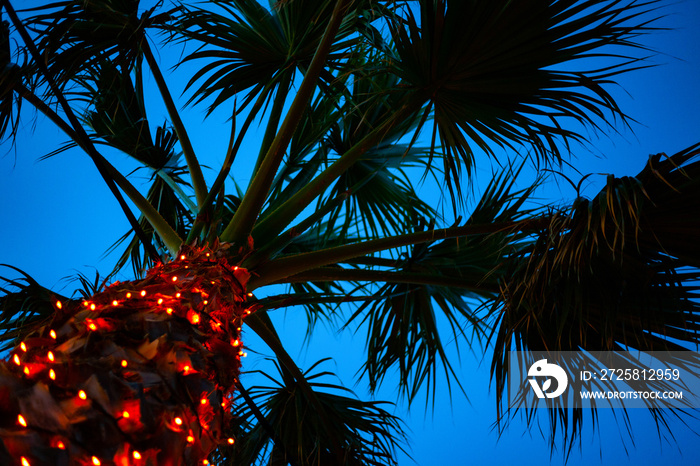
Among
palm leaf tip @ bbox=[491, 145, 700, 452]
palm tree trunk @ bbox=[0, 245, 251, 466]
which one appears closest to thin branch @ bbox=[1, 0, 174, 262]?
palm tree trunk @ bbox=[0, 245, 251, 466]

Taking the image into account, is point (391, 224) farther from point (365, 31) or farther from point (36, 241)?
point (36, 241)

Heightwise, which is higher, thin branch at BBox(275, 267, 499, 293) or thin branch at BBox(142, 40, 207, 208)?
thin branch at BBox(142, 40, 207, 208)

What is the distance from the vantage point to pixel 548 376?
1.79 m

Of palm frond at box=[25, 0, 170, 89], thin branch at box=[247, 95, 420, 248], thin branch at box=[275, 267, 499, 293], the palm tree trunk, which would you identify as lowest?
the palm tree trunk

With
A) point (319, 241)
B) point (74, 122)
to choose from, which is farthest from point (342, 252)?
point (319, 241)

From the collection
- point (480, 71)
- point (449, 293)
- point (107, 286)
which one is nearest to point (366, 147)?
point (480, 71)

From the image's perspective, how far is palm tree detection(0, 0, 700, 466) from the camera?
0.84 meters

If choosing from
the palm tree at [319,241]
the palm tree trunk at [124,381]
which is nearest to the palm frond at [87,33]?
the palm tree at [319,241]

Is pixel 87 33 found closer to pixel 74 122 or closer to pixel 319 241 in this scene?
pixel 74 122

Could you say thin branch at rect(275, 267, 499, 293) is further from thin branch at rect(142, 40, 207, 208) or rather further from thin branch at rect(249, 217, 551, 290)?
thin branch at rect(142, 40, 207, 208)

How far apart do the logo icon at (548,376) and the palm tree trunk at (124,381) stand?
1124 millimetres

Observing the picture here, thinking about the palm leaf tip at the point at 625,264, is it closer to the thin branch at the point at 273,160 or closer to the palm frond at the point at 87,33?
the thin branch at the point at 273,160

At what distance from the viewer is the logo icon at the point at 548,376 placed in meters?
1.77

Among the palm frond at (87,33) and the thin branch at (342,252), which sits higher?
the palm frond at (87,33)
